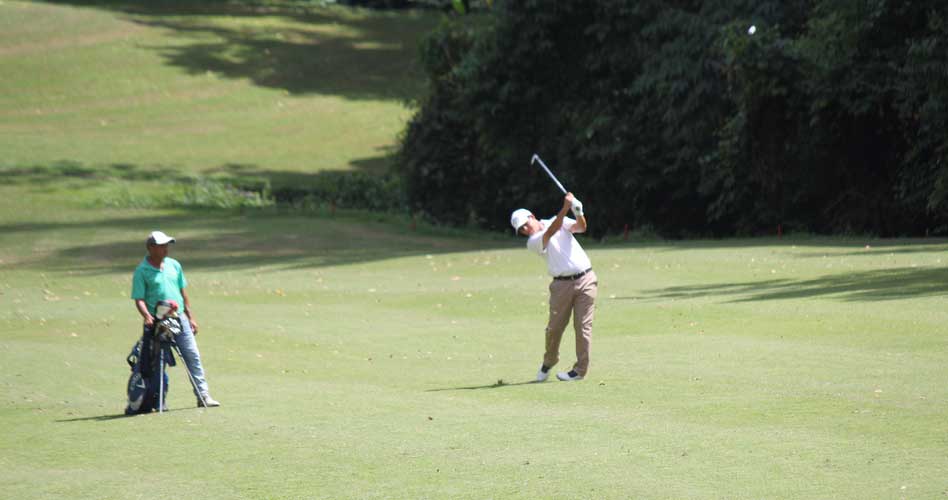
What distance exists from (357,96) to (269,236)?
106 feet

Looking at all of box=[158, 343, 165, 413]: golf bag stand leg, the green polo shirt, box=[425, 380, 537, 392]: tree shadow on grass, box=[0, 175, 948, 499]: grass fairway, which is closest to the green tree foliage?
box=[0, 175, 948, 499]: grass fairway

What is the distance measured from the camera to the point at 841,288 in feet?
70.4

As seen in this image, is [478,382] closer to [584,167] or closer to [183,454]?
[183,454]

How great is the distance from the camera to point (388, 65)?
75.3 metres

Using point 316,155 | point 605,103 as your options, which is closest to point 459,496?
point 605,103

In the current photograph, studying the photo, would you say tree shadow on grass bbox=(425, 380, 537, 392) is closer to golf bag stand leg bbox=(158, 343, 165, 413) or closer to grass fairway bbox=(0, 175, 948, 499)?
grass fairway bbox=(0, 175, 948, 499)

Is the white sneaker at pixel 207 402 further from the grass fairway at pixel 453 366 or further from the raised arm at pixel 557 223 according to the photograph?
the raised arm at pixel 557 223

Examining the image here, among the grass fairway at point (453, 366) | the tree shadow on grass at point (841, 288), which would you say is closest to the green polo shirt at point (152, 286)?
the grass fairway at point (453, 366)

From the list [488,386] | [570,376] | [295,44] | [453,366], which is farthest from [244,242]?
[295,44]

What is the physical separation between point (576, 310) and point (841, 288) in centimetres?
802

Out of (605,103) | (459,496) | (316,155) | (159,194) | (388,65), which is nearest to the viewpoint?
(459,496)

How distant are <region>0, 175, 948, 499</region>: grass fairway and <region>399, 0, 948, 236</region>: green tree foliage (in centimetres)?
622

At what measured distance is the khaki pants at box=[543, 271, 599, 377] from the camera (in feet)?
48.9

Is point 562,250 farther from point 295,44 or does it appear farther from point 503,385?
point 295,44
